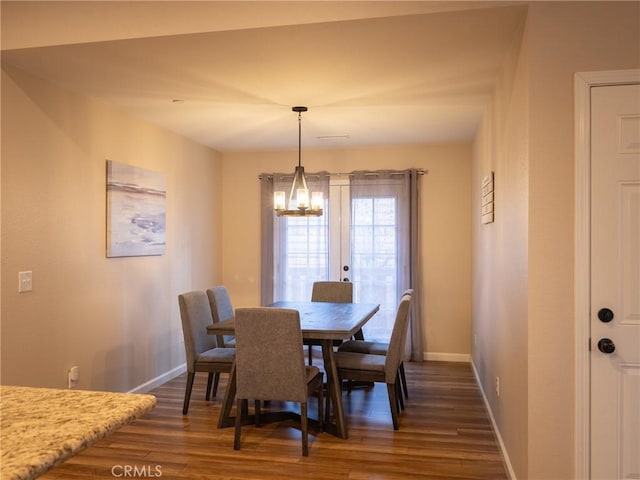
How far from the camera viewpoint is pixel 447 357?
5660mm

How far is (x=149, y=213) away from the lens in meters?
4.44

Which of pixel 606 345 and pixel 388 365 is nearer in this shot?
→ pixel 606 345

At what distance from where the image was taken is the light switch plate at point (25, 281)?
3.09m

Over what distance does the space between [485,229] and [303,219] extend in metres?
2.38

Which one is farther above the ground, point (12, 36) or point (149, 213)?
point (12, 36)

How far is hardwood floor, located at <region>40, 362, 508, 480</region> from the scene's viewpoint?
9.42 feet

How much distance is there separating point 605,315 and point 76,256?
3339 mm

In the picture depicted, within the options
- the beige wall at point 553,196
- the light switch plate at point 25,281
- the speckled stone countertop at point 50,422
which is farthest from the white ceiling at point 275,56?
the speckled stone countertop at point 50,422

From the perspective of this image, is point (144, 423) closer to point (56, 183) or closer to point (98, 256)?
point (98, 256)

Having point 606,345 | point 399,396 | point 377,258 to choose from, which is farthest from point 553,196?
point 377,258

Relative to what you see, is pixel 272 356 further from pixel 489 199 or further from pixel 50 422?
pixel 50 422

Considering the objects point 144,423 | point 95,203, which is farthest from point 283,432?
point 95,203

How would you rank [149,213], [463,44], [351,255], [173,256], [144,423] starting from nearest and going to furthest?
[463,44]
[144,423]
[149,213]
[173,256]
[351,255]

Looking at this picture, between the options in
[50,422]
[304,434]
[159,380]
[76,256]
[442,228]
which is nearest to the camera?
[50,422]
